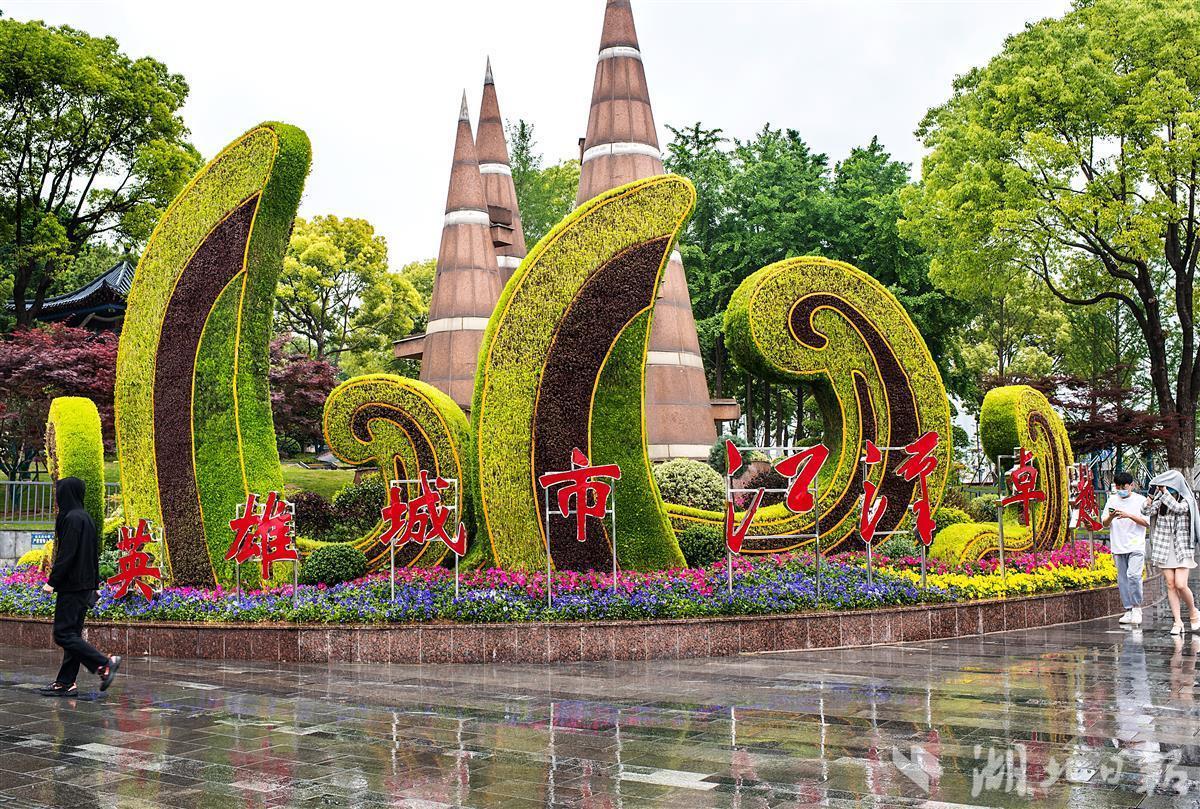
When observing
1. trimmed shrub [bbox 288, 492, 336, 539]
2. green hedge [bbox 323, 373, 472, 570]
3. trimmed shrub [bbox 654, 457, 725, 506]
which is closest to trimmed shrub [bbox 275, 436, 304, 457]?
trimmed shrub [bbox 288, 492, 336, 539]

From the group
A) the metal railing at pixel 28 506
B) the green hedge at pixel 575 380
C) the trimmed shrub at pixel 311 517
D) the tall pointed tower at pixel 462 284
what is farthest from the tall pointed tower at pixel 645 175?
the metal railing at pixel 28 506

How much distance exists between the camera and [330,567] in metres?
10.8

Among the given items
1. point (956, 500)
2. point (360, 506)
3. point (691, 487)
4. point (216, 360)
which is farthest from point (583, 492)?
point (956, 500)

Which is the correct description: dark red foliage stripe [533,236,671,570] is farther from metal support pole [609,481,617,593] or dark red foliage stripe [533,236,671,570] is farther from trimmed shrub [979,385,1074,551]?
trimmed shrub [979,385,1074,551]

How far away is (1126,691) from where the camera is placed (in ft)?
23.9

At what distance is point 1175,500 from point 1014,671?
350 centimetres

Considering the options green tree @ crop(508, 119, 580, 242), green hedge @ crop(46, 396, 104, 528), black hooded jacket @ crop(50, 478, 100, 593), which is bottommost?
black hooded jacket @ crop(50, 478, 100, 593)

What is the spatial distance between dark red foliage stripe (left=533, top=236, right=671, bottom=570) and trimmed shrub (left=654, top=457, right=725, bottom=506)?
4522 mm

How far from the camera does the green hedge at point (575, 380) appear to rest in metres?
10.5

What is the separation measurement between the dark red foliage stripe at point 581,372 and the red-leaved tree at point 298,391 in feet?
48.8

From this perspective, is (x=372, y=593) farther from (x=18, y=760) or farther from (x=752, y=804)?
(x=752, y=804)

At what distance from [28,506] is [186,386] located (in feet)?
40.1

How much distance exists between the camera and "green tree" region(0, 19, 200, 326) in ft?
83.7

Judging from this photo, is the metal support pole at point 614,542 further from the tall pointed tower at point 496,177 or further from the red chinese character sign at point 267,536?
the tall pointed tower at point 496,177
